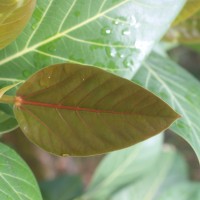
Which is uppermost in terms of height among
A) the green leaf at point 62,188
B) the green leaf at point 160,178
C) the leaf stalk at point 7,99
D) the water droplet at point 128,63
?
the water droplet at point 128,63

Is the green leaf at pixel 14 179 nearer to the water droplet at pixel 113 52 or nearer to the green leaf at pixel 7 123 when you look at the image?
the green leaf at pixel 7 123

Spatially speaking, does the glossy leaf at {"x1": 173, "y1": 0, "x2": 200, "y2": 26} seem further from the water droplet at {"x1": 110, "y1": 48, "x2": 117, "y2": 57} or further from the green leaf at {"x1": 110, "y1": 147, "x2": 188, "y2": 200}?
the green leaf at {"x1": 110, "y1": 147, "x2": 188, "y2": 200}

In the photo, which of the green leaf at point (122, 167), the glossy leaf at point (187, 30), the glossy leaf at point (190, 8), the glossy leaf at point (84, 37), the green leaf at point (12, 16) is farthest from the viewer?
the green leaf at point (122, 167)

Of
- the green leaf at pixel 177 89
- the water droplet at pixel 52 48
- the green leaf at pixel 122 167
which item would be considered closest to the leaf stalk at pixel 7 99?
the water droplet at pixel 52 48

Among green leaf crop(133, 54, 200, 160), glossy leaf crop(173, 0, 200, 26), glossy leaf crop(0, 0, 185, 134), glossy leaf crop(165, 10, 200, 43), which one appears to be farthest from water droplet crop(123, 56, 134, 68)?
glossy leaf crop(165, 10, 200, 43)

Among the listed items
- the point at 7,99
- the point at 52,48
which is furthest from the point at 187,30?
the point at 7,99

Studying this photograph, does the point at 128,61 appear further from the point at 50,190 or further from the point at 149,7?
the point at 50,190
